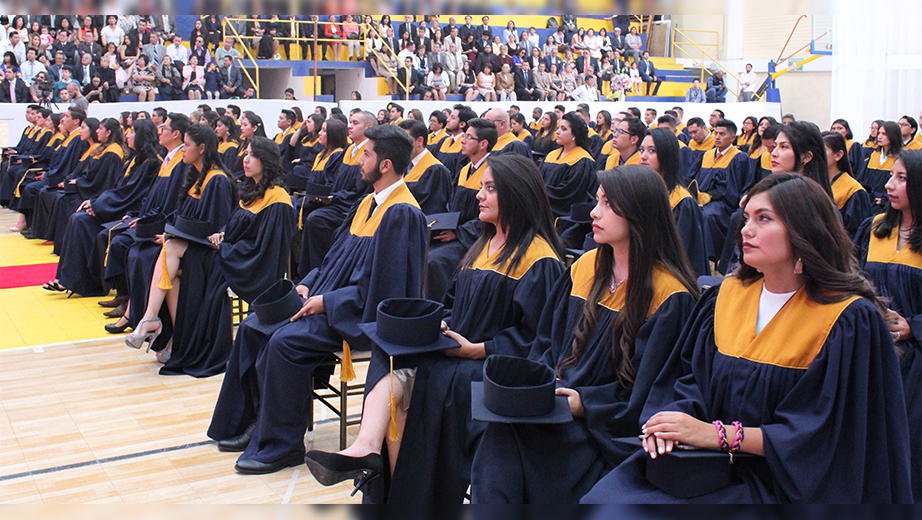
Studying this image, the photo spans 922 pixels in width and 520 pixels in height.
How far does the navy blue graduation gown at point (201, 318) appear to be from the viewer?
5.64m

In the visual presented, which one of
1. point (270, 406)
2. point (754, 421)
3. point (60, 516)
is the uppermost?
point (60, 516)

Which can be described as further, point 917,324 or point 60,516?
point 917,324

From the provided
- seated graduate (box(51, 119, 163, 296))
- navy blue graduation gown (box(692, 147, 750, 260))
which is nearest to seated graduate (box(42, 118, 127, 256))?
seated graduate (box(51, 119, 163, 296))

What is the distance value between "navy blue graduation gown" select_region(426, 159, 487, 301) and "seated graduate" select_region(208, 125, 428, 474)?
1248 millimetres

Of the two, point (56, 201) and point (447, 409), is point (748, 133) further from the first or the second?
point (447, 409)

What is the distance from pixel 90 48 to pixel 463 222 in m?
13.5

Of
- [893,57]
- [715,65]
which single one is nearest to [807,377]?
[893,57]

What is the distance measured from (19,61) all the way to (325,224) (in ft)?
40.4

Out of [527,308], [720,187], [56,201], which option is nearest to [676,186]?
[527,308]

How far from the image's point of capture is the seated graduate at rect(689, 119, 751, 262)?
8.21 m

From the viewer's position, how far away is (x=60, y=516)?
1.01 m

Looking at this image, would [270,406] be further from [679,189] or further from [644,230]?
[679,189]

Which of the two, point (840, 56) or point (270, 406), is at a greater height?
point (840, 56)

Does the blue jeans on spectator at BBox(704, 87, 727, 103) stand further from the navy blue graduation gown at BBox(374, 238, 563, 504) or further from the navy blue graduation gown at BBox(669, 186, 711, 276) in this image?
the navy blue graduation gown at BBox(374, 238, 563, 504)
